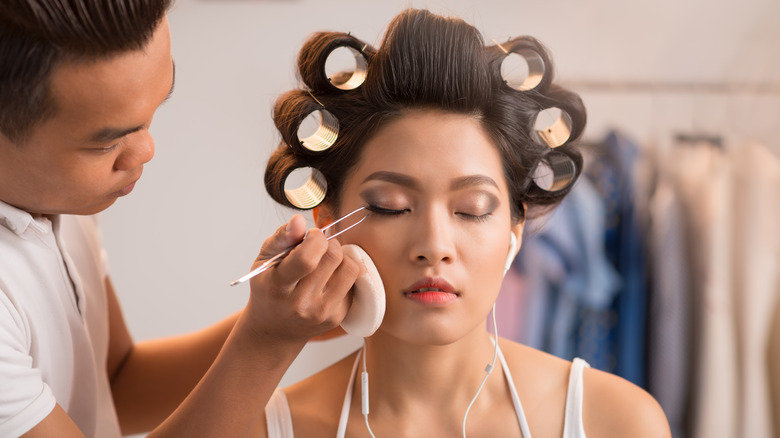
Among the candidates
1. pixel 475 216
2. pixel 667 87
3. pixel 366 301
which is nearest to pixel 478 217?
pixel 475 216

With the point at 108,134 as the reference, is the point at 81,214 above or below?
below

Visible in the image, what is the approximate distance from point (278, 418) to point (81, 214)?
47 centimetres

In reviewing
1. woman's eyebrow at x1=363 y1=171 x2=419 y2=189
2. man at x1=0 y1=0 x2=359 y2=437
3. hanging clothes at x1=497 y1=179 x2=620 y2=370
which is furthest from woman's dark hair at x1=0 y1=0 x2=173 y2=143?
hanging clothes at x1=497 y1=179 x2=620 y2=370

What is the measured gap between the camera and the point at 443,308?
1075 mm

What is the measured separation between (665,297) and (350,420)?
115 cm

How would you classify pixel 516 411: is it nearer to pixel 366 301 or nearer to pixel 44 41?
pixel 366 301

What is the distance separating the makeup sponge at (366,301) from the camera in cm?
102

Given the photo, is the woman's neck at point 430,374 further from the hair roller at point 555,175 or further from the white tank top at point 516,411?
the hair roller at point 555,175

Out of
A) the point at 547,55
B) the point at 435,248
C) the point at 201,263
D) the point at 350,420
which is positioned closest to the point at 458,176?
the point at 435,248

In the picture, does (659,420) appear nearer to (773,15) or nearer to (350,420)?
(350,420)

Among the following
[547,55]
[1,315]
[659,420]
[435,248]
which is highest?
[547,55]

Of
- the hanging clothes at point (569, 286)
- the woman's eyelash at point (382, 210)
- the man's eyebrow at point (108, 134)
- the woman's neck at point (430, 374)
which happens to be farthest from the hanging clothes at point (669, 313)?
the man's eyebrow at point (108, 134)

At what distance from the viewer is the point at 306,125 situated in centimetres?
117

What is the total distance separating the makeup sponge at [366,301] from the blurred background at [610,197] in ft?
2.45
